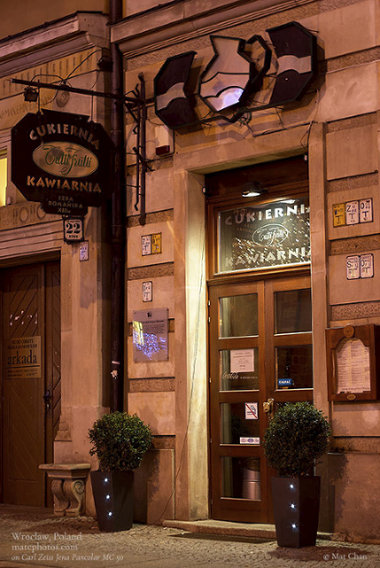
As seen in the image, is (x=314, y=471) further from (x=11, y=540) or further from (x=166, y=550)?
(x=11, y=540)

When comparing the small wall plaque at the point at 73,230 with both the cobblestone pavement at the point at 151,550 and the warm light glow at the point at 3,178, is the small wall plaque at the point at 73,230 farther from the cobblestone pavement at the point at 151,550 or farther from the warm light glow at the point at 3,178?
the cobblestone pavement at the point at 151,550

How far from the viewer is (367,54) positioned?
9.88m

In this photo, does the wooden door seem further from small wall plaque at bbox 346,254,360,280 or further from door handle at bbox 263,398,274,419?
small wall plaque at bbox 346,254,360,280

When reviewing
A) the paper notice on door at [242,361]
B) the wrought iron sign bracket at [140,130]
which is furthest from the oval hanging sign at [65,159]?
the paper notice on door at [242,361]

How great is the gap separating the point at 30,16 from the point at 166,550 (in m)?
7.57

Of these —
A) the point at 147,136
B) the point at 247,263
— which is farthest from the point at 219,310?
the point at 147,136

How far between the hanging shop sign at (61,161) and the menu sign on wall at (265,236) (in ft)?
5.05

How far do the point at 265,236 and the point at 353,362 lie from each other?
2059 mm

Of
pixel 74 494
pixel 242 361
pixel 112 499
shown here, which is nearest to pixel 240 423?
pixel 242 361

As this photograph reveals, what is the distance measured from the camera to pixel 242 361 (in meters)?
11.1

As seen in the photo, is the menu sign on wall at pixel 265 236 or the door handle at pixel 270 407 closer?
the door handle at pixel 270 407

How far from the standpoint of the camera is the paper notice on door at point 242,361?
36.1 ft

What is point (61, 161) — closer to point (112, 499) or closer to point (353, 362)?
point (112, 499)

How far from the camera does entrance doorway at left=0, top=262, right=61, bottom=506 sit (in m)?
13.2
